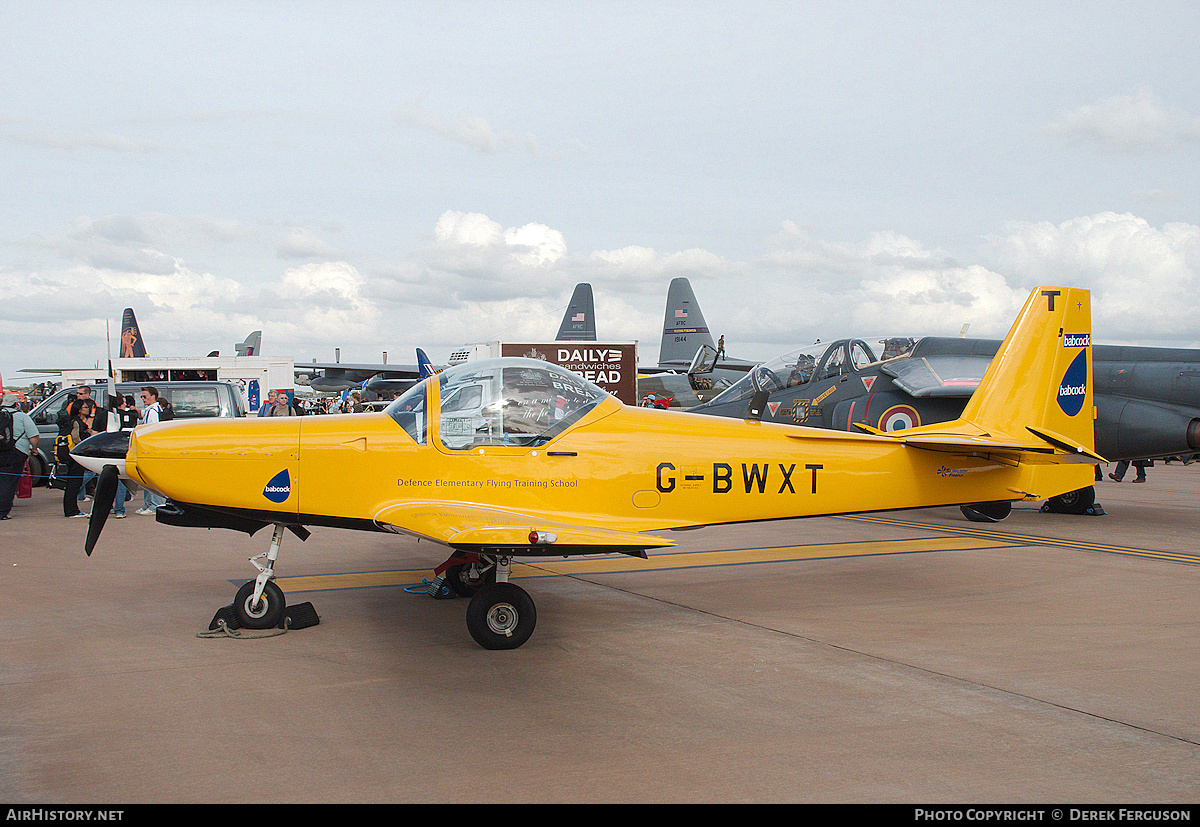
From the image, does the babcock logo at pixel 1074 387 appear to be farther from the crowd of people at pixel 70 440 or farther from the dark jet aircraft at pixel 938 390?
the crowd of people at pixel 70 440

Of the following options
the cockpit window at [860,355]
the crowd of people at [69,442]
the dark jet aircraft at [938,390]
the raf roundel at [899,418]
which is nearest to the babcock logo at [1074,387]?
the dark jet aircraft at [938,390]

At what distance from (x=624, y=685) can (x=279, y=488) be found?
9.90 ft

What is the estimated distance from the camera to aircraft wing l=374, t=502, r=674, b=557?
527cm

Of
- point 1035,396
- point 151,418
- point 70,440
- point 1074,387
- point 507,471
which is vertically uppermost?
point 1074,387

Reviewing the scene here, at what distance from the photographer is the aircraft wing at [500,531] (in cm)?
527

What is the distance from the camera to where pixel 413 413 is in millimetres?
6500

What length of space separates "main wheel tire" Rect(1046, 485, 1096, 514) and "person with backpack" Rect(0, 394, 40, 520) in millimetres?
16592

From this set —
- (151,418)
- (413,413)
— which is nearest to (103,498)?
(413,413)

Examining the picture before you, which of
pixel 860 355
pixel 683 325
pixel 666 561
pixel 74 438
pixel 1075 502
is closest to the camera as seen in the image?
pixel 666 561

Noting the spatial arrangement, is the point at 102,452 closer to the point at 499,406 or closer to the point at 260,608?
the point at 260,608

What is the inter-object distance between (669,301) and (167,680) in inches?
2256

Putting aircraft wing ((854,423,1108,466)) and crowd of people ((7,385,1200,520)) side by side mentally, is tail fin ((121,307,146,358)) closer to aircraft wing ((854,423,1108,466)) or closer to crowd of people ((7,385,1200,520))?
crowd of people ((7,385,1200,520))

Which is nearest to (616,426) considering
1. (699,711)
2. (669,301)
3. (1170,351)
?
(699,711)

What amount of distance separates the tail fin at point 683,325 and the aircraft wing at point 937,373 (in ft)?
150
